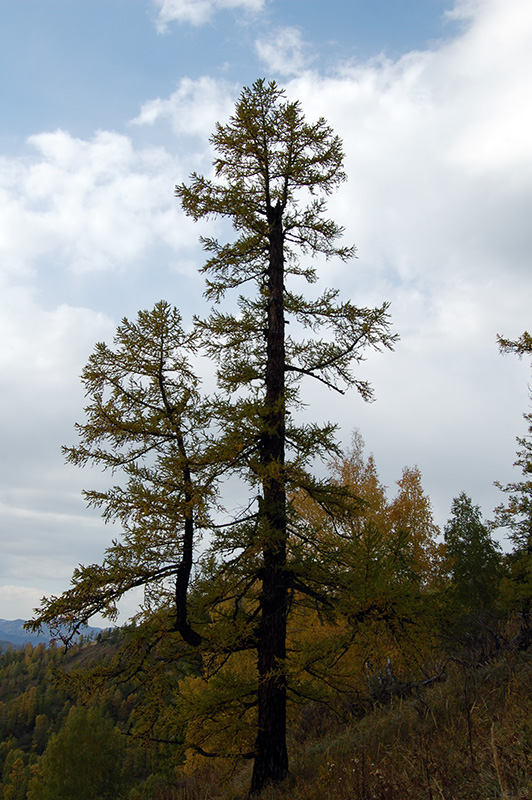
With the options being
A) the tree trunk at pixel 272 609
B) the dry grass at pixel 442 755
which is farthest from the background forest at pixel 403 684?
the tree trunk at pixel 272 609

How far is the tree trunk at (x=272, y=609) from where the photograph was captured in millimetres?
7176

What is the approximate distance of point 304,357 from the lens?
922cm

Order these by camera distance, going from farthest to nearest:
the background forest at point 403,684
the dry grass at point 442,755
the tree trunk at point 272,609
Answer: the tree trunk at point 272,609 → the background forest at point 403,684 → the dry grass at point 442,755

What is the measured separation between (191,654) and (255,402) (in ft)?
13.2

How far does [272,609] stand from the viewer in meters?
7.80

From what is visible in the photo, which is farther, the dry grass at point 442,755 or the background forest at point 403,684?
A: the background forest at point 403,684

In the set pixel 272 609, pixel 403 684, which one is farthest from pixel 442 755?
pixel 403 684

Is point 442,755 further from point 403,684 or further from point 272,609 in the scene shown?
point 403,684

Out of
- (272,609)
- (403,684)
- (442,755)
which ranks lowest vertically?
(403,684)

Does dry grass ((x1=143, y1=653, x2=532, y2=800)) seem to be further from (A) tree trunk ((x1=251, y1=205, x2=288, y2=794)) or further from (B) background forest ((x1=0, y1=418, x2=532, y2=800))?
(A) tree trunk ((x1=251, y1=205, x2=288, y2=794))

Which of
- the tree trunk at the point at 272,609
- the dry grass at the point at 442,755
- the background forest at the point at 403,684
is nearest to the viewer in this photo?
the dry grass at the point at 442,755

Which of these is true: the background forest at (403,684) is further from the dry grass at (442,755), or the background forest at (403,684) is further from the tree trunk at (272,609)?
the tree trunk at (272,609)

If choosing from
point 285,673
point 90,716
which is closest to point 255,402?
point 285,673

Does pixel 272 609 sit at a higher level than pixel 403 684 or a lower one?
higher
